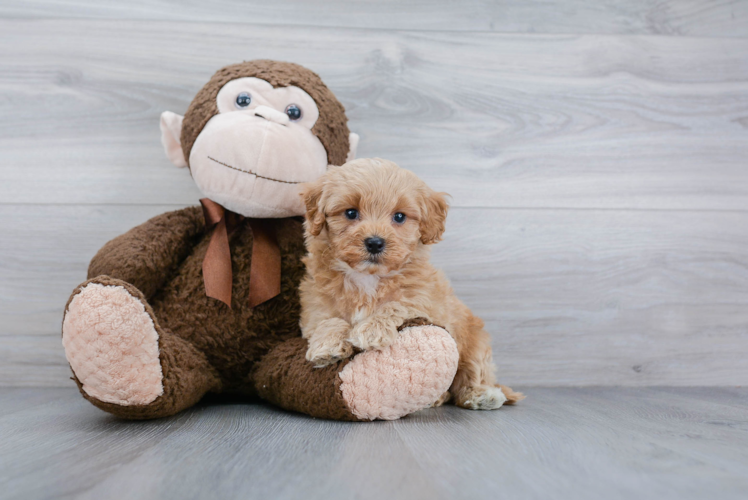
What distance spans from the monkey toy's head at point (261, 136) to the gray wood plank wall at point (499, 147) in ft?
1.07

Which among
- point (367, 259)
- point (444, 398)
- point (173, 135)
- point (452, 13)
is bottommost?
point (444, 398)

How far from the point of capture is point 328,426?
3.31 feet

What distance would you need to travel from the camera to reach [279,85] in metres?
1.21

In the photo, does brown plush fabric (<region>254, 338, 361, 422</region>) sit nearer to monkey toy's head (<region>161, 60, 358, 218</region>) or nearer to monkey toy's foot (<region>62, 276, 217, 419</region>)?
monkey toy's foot (<region>62, 276, 217, 419</region>)

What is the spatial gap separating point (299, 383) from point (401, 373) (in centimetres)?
22

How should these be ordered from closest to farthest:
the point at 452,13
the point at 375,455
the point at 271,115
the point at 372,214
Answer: the point at 375,455 < the point at 372,214 < the point at 271,115 < the point at 452,13

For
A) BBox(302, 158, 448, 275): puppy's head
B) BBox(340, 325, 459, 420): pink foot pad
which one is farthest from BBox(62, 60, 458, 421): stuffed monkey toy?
BBox(302, 158, 448, 275): puppy's head

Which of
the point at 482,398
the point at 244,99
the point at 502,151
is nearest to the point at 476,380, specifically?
the point at 482,398

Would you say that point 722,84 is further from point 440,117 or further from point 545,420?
point 545,420

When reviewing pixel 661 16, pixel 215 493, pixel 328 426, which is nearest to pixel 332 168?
pixel 328 426

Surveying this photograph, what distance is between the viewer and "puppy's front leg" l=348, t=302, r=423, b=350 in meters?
1.00

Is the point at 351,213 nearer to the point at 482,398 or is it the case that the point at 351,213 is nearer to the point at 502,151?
the point at 482,398

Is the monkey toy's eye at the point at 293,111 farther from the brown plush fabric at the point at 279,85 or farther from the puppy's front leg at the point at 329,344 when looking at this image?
the puppy's front leg at the point at 329,344

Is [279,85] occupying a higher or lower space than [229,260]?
higher
